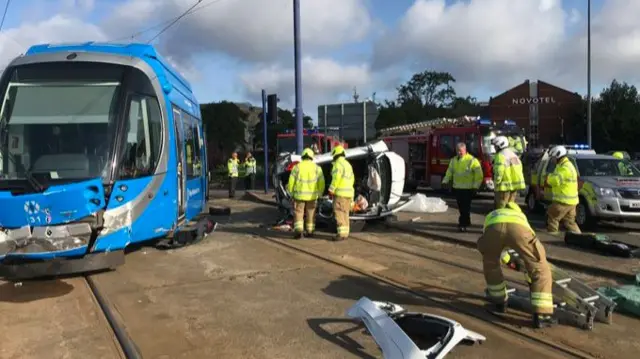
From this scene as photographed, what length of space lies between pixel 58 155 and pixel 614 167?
11.3 meters

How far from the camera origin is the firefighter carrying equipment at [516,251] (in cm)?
538

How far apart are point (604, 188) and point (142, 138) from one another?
29.2 feet

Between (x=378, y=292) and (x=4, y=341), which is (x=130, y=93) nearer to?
(x=4, y=341)

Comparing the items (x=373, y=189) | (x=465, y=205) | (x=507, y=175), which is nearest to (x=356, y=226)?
(x=373, y=189)

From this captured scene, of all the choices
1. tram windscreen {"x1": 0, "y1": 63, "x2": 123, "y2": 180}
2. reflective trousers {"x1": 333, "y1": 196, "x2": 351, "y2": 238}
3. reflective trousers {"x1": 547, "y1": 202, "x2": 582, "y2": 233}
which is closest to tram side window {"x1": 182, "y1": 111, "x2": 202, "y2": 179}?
tram windscreen {"x1": 0, "y1": 63, "x2": 123, "y2": 180}

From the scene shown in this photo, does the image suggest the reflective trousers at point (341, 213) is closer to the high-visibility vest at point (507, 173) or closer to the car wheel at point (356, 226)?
the car wheel at point (356, 226)

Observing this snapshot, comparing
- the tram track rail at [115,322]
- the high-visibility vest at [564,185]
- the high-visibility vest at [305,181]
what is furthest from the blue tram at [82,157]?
the high-visibility vest at [564,185]

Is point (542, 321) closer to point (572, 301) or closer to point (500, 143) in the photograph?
point (572, 301)

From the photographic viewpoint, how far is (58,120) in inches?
302

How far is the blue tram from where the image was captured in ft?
22.8

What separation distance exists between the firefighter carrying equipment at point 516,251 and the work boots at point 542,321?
2 cm

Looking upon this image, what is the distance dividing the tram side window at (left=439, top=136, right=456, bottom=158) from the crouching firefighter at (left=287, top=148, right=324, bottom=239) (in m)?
10.1

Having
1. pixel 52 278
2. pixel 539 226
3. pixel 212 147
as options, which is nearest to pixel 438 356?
pixel 52 278

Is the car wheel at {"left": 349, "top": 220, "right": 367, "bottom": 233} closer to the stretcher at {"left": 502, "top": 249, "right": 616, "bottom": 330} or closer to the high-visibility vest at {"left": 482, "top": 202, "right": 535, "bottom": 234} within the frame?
the stretcher at {"left": 502, "top": 249, "right": 616, "bottom": 330}
